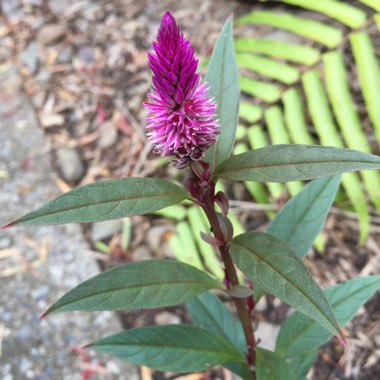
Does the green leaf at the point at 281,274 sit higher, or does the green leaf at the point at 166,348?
the green leaf at the point at 281,274

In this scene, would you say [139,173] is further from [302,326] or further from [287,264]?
[287,264]

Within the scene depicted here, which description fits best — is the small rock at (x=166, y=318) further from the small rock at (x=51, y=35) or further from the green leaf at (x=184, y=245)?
the small rock at (x=51, y=35)

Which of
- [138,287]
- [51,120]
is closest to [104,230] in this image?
[51,120]

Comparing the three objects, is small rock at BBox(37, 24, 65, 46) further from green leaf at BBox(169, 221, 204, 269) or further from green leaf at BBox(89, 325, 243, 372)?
green leaf at BBox(89, 325, 243, 372)

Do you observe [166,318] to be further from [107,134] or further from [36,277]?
[107,134]

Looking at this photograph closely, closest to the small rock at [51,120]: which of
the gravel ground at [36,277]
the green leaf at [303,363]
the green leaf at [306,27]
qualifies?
the gravel ground at [36,277]

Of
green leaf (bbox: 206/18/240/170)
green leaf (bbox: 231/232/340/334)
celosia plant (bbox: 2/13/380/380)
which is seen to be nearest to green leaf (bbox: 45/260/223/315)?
celosia plant (bbox: 2/13/380/380)

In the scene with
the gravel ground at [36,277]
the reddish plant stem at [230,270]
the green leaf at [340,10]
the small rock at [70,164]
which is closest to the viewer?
the reddish plant stem at [230,270]

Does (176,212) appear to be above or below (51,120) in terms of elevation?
below
